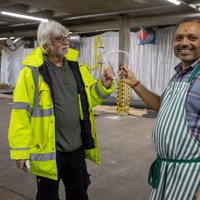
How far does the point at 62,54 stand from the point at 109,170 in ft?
6.97

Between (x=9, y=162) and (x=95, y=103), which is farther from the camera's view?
(x=9, y=162)

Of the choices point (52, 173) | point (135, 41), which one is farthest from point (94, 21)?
point (52, 173)

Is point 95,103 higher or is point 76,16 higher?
point 76,16

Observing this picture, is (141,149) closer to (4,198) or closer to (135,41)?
(4,198)

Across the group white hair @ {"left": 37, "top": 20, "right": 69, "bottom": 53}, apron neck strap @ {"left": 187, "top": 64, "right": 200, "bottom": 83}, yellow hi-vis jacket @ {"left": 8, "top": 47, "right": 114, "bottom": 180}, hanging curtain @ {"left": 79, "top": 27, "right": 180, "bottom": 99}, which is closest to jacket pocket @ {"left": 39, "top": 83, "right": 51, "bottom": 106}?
yellow hi-vis jacket @ {"left": 8, "top": 47, "right": 114, "bottom": 180}

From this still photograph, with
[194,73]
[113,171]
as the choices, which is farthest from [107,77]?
[113,171]

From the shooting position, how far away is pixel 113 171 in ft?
11.4

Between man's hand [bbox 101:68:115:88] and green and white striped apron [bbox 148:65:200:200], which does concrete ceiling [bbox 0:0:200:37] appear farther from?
green and white striped apron [bbox 148:65:200:200]

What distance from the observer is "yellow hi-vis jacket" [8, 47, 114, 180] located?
1723 mm

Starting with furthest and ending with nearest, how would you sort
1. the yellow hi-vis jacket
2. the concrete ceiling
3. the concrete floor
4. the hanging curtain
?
1. the hanging curtain
2. the concrete ceiling
3. the concrete floor
4. the yellow hi-vis jacket

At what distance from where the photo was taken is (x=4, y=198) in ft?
8.93

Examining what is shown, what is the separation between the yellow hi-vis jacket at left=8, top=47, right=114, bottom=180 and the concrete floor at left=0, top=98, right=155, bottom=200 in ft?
3.85

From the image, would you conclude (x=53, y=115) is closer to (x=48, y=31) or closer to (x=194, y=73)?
(x=48, y=31)

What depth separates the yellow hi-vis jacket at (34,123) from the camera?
1723 millimetres
